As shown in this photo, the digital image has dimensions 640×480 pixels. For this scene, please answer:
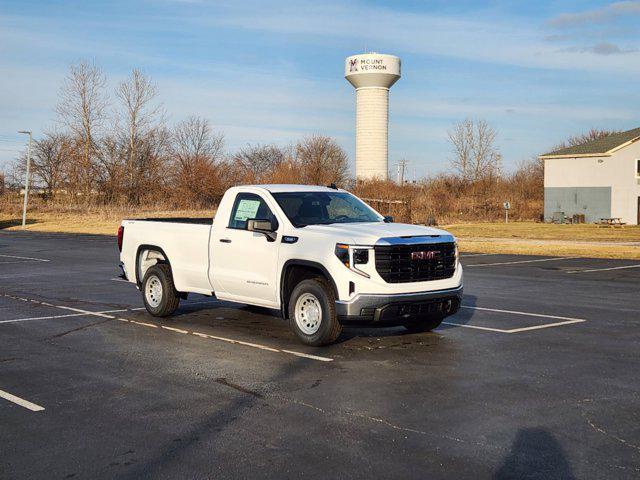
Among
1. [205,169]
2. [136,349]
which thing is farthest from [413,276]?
[205,169]

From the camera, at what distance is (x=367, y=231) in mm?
9391

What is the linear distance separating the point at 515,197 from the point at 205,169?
27.2 meters

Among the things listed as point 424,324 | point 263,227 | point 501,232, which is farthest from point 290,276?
point 501,232

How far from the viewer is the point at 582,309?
13.0 meters

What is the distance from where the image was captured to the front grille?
357 inches

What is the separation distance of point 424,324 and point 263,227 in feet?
8.82

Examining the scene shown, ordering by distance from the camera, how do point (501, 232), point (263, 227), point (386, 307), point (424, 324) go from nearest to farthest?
point (386, 307) → point (263, 227) → point (424, 324) → point (501, 232)

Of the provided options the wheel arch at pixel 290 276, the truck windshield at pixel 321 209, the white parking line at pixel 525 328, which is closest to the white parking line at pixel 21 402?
the wheel arch at pixel 290 276

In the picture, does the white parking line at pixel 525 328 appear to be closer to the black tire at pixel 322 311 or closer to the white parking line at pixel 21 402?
the black tire at pixel 322 311

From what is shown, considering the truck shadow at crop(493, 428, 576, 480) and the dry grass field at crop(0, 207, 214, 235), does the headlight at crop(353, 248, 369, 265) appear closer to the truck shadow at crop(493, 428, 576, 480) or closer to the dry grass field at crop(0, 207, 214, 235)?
the truck shadow at crop(493, 428, 576, 480)

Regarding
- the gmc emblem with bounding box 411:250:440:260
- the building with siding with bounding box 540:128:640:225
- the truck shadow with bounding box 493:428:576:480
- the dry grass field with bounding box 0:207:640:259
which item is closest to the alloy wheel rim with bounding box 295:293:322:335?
the gmc emblem with bounding box 411:250:440:260

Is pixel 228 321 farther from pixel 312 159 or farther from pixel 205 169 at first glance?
pixel 312 159

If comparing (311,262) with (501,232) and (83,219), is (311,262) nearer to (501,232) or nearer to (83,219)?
(501,232)

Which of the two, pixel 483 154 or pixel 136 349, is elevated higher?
pixel 483 154
